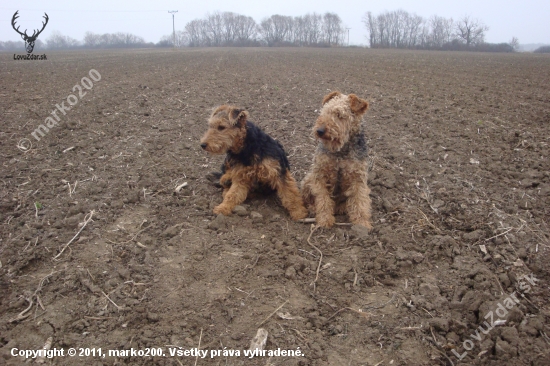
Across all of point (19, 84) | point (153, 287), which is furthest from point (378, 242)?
point (19, 84)

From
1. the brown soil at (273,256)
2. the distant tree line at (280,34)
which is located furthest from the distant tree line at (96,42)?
the brown soil at (273,256)

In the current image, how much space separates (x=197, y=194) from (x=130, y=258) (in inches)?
74.8

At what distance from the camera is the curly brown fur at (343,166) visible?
4.88 meters

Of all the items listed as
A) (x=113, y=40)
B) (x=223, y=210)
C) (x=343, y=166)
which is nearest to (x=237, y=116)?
→ (x=223, y=210)

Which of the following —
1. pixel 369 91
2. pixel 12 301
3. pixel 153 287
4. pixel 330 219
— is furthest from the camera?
pixel 369 91

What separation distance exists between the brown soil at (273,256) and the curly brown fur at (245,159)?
0.85 ft

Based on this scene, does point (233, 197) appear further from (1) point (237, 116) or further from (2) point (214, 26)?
(2) point (214, 26)

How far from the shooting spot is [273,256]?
4320mm

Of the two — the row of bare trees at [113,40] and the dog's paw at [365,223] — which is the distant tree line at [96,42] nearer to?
the row of bare trees at [113,40]

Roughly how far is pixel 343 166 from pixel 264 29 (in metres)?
133

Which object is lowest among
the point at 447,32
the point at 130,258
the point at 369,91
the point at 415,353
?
the point at 415,353

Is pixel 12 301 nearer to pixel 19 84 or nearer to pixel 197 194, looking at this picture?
pixel 197 194

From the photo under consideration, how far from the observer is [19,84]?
15.2 meters

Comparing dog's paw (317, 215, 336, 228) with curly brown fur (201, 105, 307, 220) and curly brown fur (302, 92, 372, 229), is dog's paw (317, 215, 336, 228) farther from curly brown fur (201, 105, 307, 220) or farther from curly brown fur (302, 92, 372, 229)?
curly brown fur (201, 105, 307, 220)
